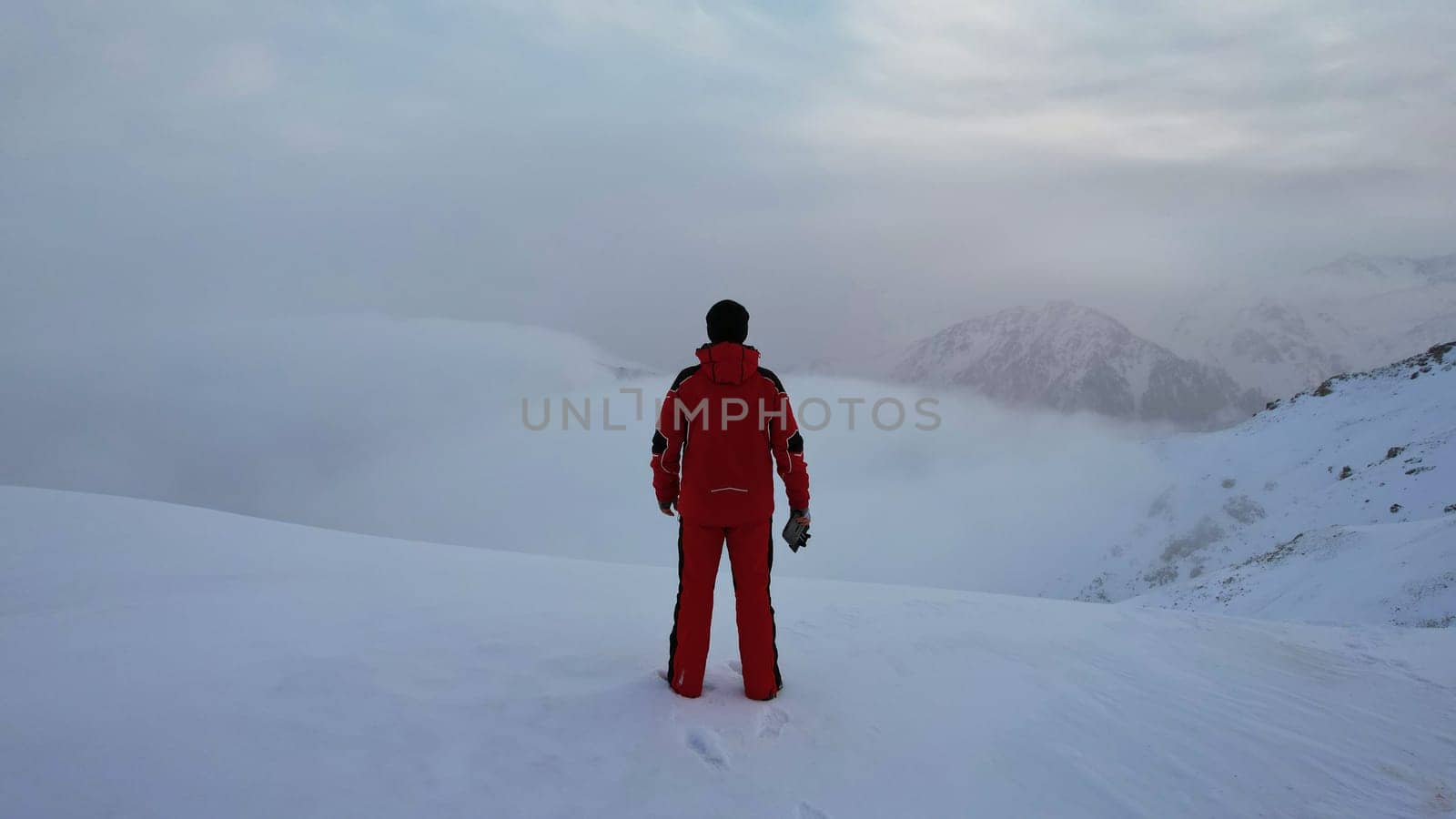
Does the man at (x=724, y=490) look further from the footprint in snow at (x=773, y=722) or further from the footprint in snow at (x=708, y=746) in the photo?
the footprint in snow at (x=708, y=746)

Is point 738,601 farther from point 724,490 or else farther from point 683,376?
point 683,376

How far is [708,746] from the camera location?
421 cm

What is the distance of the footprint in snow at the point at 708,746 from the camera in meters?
4.07

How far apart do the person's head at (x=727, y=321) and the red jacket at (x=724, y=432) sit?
85mm

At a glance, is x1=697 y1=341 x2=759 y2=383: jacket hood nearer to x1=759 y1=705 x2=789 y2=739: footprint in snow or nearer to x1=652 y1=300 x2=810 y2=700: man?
x1=652 y1=300 x2=810 y2=700: man

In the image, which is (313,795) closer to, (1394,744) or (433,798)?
(433,798)

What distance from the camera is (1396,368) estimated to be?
68.0 meters

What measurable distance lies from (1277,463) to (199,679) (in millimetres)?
83286

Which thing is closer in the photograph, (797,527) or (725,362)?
(725,362)

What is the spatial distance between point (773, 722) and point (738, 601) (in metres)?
0.81

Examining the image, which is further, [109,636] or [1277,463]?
[1277,463]

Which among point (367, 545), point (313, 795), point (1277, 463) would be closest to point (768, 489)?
point (313, 795)

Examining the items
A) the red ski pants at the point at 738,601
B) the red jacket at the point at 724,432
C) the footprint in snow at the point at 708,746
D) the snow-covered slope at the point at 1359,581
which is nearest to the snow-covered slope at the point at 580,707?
the footprint in snow at the point at 708,746

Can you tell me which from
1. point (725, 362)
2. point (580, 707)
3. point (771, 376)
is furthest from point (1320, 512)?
point (580, 707)
